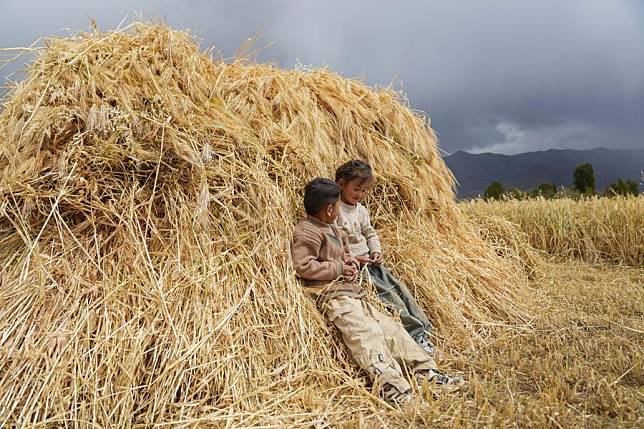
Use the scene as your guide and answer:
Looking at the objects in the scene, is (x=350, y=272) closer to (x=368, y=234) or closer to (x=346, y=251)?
(x=346, y=251)

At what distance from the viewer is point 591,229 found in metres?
7.55

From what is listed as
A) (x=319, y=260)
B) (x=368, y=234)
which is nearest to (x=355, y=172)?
(x=368, y=234)

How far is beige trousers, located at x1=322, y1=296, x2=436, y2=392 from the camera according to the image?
108 inches

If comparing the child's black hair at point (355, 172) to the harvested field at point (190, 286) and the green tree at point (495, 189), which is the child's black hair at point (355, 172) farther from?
the green tree at point (495, 189)

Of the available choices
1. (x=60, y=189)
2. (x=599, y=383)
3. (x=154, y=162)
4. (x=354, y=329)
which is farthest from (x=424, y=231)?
(x=60, y=189)

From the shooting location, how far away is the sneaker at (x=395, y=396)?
2584 mm

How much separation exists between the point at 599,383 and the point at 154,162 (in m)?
2.57

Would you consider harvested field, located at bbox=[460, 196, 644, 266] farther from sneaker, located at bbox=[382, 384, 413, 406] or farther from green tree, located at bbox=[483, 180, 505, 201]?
green tree, located at bbox=[483, 180, 505, 201]

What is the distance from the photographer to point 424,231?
13.9ft

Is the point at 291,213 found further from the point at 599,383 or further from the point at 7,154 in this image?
the point at 599,383

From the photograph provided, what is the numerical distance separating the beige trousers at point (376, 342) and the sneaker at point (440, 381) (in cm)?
4

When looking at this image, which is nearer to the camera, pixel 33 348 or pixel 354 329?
pixel 33 348

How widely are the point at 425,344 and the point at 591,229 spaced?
534cm

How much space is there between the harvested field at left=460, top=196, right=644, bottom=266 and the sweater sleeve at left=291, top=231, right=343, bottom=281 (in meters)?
4.51
